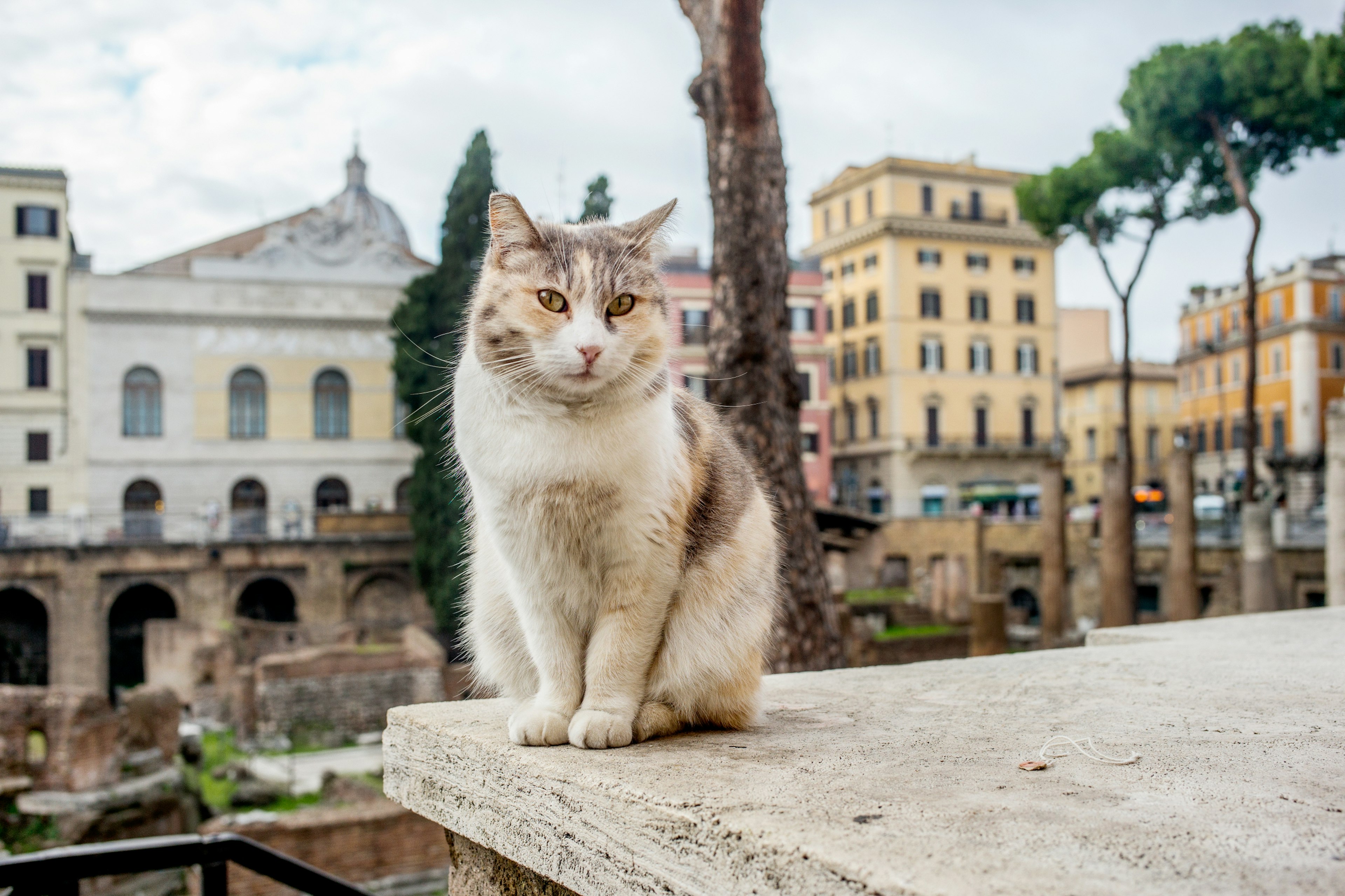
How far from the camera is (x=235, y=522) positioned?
86.1 feet

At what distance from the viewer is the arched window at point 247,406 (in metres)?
29.5

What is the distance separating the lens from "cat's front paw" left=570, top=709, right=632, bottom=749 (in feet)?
5.57

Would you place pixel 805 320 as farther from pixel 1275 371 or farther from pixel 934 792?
pixel 934 792

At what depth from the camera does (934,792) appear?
1311 millimetres

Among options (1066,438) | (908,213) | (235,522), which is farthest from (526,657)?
(1066,438)

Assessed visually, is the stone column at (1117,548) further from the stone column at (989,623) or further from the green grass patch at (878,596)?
the green grass patch at (878,596)

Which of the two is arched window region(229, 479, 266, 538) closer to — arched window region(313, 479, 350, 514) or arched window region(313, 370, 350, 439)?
arched window region(313, 479, 350, 514)

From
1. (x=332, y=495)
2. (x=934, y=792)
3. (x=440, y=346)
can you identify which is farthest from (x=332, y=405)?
(x=934, y=792)

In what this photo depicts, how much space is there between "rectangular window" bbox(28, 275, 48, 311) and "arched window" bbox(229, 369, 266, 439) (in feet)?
17.5

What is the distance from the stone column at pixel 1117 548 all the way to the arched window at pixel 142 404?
84.1 feet

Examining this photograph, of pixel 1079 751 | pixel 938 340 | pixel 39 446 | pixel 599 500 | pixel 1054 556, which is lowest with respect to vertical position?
pixel 1054 556

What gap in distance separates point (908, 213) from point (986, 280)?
420 centimetres

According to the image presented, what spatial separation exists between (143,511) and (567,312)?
30233mm

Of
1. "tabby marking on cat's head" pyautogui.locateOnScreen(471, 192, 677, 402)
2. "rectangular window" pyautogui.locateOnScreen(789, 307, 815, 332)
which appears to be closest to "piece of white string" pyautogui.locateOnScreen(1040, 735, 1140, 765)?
"tabby marking on cat's head" pyautogui.locateOnScreen(471, 192, 677, 402)
